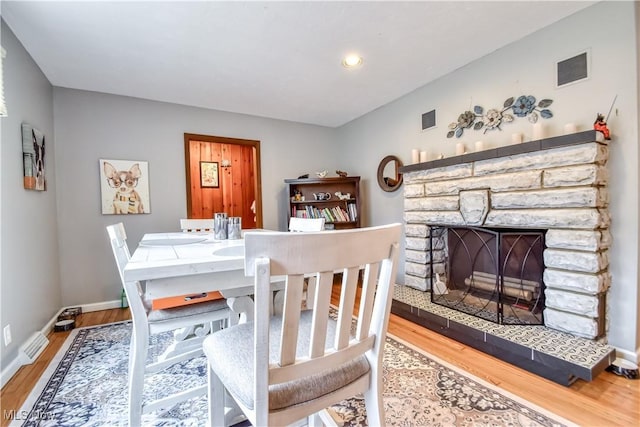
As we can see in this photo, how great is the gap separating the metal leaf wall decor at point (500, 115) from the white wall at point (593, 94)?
0.14 feet

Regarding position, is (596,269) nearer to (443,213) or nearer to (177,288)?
(443,213)

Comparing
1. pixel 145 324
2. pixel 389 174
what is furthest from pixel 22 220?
pixel 389 174

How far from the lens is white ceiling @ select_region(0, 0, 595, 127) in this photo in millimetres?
1823

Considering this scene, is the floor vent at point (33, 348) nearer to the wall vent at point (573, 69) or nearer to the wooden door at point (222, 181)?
the wooden door at point (222, 181)

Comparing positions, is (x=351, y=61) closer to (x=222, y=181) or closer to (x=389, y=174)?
(x=389, y=174)

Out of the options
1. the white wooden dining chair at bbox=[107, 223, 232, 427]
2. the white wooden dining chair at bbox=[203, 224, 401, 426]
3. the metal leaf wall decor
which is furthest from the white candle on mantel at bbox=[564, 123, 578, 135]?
the white wooden dining chair at bbox=[107, 223, 232, 427]

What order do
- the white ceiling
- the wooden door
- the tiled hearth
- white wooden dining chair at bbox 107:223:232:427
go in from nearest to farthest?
white wooden dining chair at bbox 107:223:232:427 < the tiled hearth < the white ceiling < the wooden door

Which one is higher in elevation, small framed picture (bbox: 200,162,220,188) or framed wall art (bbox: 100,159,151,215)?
small framed picture (bbox: 200,162,220,188)

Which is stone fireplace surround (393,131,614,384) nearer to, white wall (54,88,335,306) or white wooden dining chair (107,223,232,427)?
white wooden dining chair (107,223,232,427)

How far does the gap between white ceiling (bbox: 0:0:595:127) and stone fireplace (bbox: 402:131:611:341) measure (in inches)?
36.1

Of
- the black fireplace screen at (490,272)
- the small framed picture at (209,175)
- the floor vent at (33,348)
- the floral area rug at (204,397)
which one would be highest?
the small framed picture at (209,175)

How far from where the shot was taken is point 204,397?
1518 mm

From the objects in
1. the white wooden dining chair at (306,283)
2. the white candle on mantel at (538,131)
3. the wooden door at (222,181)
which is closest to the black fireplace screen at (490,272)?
the white candle on mantel at (538,131)

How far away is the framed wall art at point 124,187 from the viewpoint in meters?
2.98
